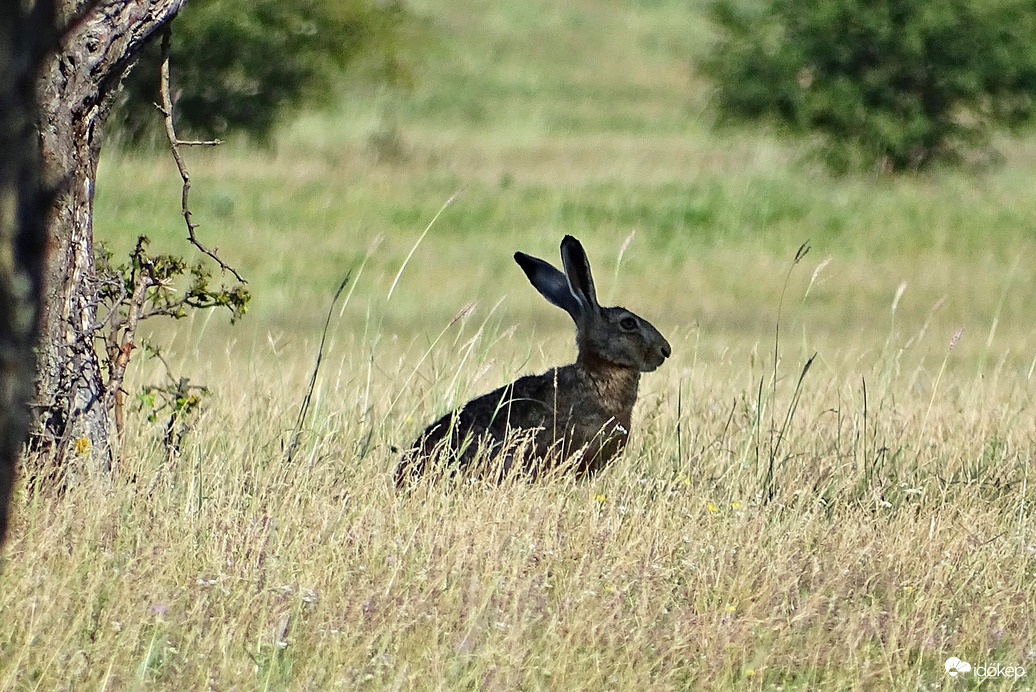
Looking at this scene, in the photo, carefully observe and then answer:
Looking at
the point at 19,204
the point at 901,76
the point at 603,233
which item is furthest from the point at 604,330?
the point at 901,76

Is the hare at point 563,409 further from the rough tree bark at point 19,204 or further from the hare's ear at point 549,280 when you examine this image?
the rough tree bark at point 19,204

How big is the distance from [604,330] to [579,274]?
252mm

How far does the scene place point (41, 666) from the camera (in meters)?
3.52

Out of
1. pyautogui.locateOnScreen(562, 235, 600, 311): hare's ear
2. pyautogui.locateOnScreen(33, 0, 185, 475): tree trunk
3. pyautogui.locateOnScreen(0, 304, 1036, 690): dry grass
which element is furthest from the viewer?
pyautogui.locateOnScreen(562, 235, 600, 311): hare's ear

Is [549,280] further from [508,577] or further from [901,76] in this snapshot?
[901,76]

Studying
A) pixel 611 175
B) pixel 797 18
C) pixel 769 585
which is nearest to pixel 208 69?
pixel 611 175

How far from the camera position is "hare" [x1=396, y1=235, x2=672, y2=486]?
17.3ft

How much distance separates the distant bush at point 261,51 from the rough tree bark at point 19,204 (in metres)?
26.7

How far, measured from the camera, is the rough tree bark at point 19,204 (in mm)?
2184

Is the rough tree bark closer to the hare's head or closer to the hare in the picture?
the hare

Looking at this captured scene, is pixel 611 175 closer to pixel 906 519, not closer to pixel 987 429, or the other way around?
pixel 987 429

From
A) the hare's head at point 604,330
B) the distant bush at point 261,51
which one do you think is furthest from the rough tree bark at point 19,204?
the distant bush at point 261,51

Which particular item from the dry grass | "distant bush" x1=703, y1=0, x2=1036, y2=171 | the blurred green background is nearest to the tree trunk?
the dry grass

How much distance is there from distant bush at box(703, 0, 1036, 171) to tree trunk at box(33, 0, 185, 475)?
24.9m
